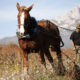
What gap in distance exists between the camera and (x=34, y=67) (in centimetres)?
736

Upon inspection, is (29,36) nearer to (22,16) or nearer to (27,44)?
(27,44)

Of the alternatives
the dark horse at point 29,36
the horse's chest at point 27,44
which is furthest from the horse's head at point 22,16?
the horse's chest at point 27,44

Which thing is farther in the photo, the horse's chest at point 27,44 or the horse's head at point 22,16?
the horse's chest at point 27,44

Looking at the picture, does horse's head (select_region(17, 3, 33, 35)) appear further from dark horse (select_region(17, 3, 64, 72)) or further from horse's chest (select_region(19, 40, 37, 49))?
horse's chest (select_region(19, 40, 37, 49))

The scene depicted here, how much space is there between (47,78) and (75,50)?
279 centimetres

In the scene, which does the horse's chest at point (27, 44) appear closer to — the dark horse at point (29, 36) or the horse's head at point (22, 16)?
the dark horse at point (29, 36)

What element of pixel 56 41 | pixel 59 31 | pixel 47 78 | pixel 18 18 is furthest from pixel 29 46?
pixel 59 31

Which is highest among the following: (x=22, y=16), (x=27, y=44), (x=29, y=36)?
(x=22, y=16)

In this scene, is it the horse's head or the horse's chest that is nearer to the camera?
the horse's head

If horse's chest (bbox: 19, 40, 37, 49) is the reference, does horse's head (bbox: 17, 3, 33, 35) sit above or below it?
above

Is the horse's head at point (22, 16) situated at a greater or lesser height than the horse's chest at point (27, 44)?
greater

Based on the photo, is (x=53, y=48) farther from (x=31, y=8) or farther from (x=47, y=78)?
(x=47, y=78)

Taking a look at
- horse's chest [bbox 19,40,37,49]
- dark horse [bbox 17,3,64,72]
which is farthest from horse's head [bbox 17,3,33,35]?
horse's chest [bbox 19,40,37,49]

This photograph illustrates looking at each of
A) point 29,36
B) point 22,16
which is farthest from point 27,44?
point 22,16
